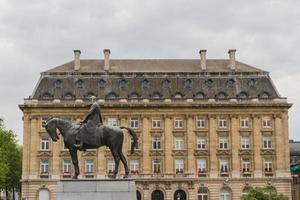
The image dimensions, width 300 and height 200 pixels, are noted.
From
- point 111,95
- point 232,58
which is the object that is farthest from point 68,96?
point 232,58

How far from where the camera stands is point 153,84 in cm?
9106

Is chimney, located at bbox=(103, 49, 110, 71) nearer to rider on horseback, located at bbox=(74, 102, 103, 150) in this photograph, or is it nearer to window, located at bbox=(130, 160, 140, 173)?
window, located at bbox=(130, 160, 140, 173)

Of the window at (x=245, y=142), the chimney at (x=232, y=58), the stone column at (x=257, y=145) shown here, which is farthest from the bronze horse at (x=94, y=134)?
the chimney at (x=232, y=58)

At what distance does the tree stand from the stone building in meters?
3.88

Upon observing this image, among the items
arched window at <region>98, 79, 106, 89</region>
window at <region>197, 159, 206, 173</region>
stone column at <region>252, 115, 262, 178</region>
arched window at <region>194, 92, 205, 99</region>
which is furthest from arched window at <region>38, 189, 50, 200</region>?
stone column at <region>252, 115, 262, 178</region>

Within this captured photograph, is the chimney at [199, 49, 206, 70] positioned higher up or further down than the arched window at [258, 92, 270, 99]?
higher up

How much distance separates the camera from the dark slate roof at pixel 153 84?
90.2m

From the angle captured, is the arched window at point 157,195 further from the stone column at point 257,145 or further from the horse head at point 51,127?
the horse head at point 51,127

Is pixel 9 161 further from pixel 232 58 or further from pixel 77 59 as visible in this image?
pixel 232 58

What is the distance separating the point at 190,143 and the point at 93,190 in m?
60.7

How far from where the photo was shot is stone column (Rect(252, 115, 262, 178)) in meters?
88.9

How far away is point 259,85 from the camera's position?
9181 cm

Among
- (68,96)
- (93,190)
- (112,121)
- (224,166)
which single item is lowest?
(93,190)

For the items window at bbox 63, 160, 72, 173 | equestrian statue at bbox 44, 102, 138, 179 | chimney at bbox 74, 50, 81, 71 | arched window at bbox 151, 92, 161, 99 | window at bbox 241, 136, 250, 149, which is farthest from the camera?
chimney at bbox 74, 50, 81, 71
